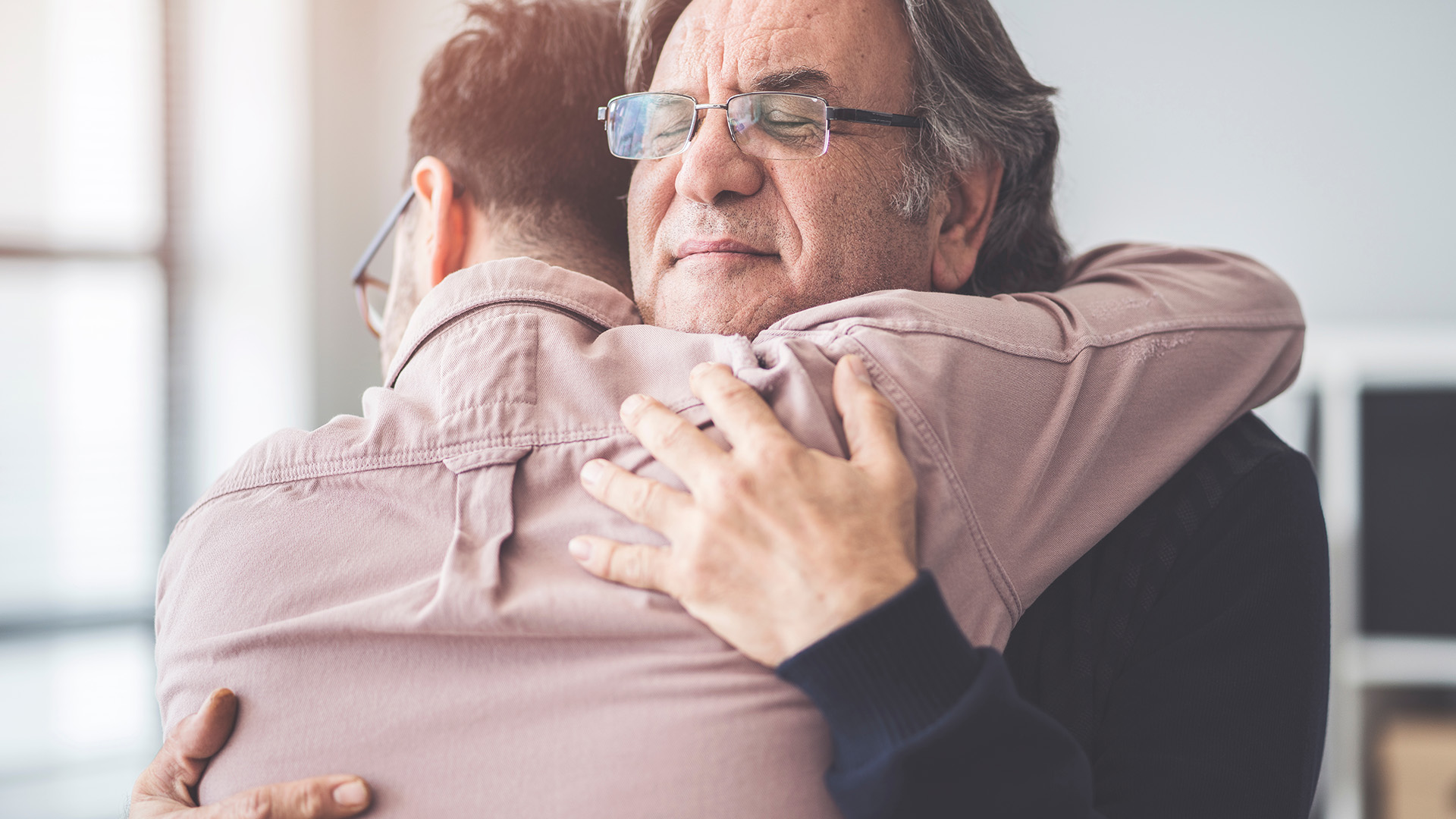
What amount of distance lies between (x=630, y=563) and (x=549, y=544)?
8 cm

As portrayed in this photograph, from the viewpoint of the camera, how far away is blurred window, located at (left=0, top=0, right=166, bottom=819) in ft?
7.92

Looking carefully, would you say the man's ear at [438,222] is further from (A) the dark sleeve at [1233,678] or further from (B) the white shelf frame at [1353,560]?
(B) the white shelf frame at [1353,560]

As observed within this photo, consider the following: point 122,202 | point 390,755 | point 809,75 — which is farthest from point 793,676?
point 122,202

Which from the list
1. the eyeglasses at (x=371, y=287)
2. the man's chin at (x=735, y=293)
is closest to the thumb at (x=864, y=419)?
the man's chin at (x=735, y=293)

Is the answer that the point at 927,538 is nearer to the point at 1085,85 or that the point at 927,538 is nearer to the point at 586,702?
the point at 586,702

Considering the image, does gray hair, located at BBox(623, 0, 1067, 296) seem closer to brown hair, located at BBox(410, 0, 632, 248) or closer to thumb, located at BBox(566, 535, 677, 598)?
brown hair, located at BBox(410, 0, 632, 248)

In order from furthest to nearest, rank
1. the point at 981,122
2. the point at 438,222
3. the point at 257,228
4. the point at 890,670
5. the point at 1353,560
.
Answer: the point at 257,228 → the point at 1353,560 → the point at 438,222 → the point at 981,122 → the point at 890,670

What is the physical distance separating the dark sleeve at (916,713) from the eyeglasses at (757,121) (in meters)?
0.56

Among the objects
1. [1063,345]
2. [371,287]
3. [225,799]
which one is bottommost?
[225,799]

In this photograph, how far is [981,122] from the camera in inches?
44.0

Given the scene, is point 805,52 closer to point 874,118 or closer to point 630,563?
point 874,118

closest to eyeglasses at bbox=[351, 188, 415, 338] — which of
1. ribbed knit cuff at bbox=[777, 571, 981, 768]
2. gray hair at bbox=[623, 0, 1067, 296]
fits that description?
gray hair at bbox=[623, 0, 1067, 296]

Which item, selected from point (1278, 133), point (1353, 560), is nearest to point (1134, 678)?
point (1353, 560)

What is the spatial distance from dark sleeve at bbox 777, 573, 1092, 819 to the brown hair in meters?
0.78
